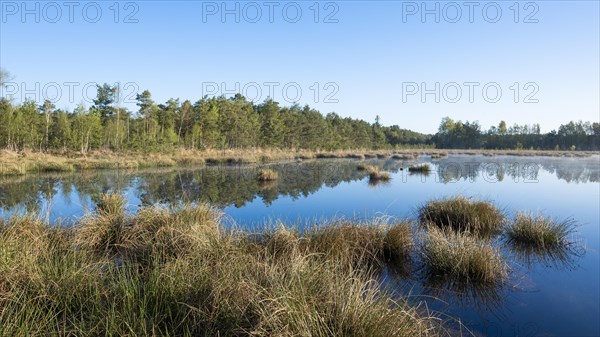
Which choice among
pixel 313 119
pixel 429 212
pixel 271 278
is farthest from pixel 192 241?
pixel 313 119

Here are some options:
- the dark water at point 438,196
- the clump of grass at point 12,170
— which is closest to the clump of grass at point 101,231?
the dark water at point 438,196

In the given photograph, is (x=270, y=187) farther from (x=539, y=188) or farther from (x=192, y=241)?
(x=539, y=188)

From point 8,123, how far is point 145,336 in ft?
129

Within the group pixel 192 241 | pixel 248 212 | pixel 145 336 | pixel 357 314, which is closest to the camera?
pixel 145 336

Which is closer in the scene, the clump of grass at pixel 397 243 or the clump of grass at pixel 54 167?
the clump of grass at pixel 397 243

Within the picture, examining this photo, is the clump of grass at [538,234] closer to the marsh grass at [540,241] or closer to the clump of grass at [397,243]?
the marsh grass at [540,241]

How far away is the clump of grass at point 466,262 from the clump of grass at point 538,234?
7.26 feet

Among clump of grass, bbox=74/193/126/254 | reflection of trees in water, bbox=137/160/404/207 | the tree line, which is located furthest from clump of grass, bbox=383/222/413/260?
the tree line

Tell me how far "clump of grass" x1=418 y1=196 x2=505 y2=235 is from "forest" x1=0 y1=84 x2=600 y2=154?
3290 centimetres

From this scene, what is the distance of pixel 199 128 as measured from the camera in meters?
45.7

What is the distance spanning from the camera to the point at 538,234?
23.7 ft

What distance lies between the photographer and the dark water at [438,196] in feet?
14.3

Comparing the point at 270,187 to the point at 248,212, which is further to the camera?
the point at 270,187

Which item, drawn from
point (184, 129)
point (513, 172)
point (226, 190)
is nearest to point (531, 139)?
point (513, 172)
